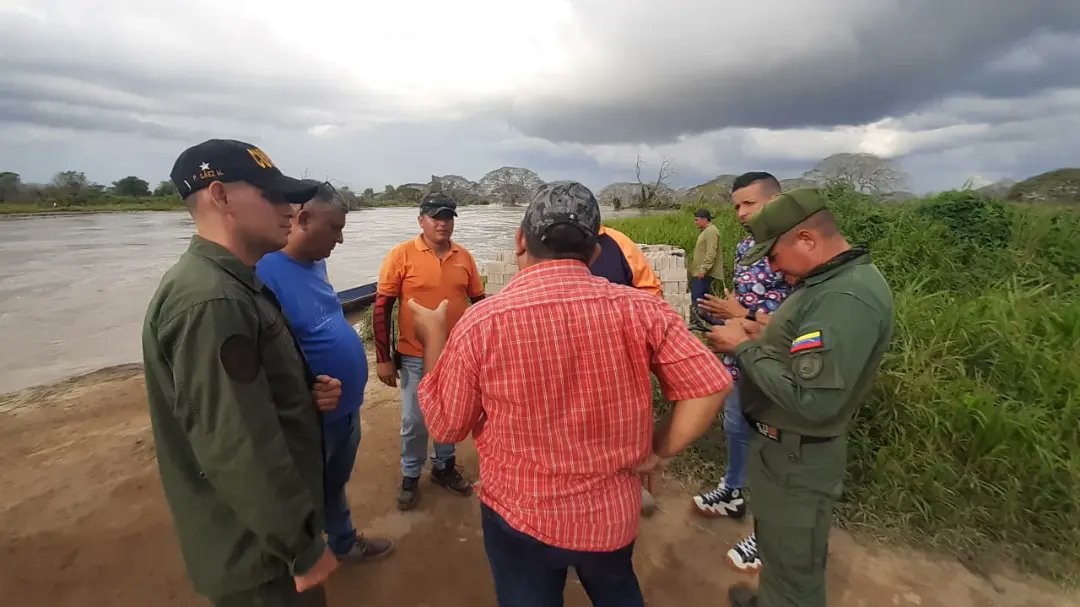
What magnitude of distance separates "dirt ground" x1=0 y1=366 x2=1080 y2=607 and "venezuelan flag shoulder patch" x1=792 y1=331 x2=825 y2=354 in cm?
147

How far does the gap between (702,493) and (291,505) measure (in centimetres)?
254

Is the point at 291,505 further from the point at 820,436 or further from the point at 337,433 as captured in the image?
the point at 820,436

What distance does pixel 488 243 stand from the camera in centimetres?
1675

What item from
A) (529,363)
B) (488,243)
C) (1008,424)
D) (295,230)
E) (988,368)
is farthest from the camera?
(488,243)

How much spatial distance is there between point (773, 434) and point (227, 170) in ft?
6.24

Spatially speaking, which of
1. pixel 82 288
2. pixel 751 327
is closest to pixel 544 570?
pixel 751 327

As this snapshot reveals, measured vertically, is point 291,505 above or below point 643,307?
below

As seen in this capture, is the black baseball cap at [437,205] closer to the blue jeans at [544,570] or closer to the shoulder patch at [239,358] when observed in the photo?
the shoulder patch at [239,358]

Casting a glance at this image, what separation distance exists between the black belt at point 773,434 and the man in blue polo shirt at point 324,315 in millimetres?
1655

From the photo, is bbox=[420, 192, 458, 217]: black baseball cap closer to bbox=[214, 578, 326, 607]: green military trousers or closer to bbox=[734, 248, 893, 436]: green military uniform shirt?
bbox=[734, 248, 893, 436]: green military uniform shirt

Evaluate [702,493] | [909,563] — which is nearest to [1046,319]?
[909,563]

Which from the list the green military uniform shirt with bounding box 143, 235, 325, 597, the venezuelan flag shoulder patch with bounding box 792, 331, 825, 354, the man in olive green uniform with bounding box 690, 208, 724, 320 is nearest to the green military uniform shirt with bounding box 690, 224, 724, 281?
the man in olive green uniform with bounding box 690, 208, 724, 320

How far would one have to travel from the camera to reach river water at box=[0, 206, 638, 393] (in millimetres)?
6789

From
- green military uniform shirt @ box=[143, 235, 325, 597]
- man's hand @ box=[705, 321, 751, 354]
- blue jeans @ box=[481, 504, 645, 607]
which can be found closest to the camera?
green military uniform shirt @ box=[143, 235, 325, 597]
